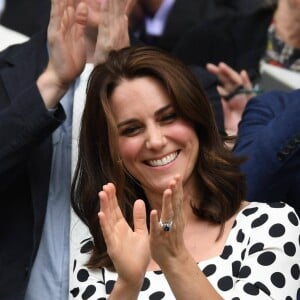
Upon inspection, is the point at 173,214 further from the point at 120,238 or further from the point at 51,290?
the point at 51,290

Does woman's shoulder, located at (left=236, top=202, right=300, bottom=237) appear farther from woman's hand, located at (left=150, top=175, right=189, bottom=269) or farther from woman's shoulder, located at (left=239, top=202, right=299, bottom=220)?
woman's hand, located at (left=150, top=175, right=189, bottom=269)

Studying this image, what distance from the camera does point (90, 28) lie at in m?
2.90

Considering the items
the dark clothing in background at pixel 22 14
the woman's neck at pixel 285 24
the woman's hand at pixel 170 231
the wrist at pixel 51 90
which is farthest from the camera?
the dark clothing in background at pixel 22 14

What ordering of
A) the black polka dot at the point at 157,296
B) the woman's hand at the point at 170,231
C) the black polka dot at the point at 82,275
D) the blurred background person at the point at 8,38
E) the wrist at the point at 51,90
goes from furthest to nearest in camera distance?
the blurred background person at the point at 8,38, the wrist at the point at 51,90, the black polka dot at the point at 82,275, the black polka dot at the point at 157,296, the woman's hand at the point at 170,231

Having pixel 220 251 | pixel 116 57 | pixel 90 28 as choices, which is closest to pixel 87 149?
pixel 116 57

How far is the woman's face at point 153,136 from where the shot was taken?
2.31 m

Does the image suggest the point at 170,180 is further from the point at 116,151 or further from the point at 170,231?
the point at 170,231

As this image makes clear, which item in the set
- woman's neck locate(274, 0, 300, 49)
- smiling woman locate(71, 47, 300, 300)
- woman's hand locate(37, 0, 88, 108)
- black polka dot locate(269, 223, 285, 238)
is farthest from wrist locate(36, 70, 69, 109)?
woman's neck locate(274, 0, 300, 49)

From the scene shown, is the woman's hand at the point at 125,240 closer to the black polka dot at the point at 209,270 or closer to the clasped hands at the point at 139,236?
the clasped hands at the point at 139,236

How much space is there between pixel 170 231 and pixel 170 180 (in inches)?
12.7

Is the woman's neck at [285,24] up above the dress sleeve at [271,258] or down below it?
below

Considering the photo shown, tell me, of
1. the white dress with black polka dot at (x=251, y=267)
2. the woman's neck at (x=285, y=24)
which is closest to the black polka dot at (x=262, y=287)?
the white dress with black polka dot at (x=251, y=267)

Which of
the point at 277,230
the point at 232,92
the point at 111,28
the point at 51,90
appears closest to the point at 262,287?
the point at 277,230

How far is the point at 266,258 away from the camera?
220cm
